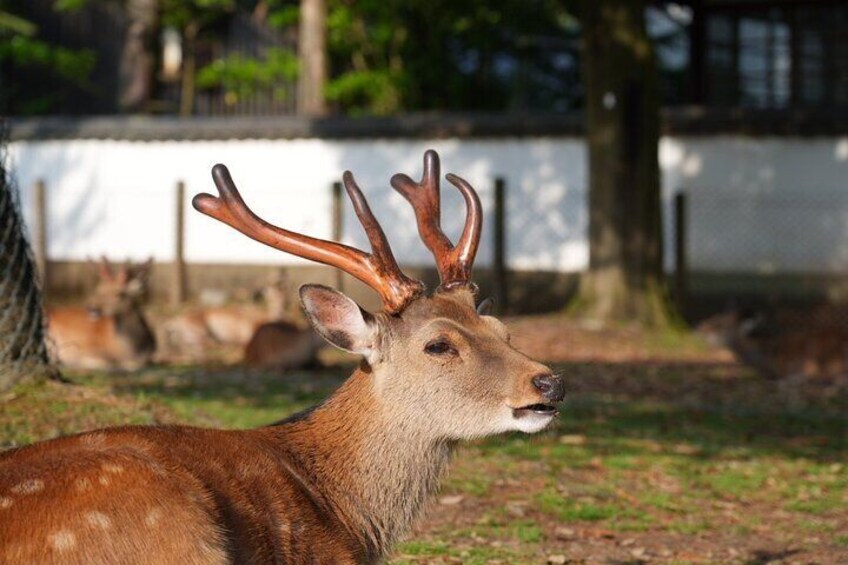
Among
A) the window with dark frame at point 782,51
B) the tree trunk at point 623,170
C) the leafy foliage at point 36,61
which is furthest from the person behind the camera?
the leafy foliage at point 36,61

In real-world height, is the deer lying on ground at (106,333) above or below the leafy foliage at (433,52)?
below

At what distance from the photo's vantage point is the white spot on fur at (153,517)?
3.92m

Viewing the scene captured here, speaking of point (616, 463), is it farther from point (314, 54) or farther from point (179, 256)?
point (314, 54)

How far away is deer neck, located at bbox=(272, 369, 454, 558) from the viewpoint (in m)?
4.86

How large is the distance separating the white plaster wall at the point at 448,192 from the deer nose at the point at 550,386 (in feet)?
43.7

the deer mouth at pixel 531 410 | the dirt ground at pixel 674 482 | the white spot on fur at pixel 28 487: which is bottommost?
the dirt ground at pixel 674 482

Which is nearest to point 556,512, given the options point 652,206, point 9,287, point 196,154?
point 9,287

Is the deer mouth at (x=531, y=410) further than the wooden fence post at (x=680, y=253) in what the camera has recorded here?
No

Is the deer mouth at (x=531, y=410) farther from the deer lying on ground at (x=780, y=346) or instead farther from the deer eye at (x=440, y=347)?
the deer lying on ground at (x=780, y=346)

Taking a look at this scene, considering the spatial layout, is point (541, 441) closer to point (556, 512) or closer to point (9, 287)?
point (556, 512)

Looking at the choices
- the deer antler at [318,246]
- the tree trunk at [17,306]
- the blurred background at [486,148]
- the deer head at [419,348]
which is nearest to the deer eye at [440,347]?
the deer head at [419,348]

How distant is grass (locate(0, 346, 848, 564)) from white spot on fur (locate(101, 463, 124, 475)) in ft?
5.26

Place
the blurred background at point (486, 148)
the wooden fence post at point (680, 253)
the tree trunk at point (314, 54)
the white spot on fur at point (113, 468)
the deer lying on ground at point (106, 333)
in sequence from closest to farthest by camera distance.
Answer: the white spot on fur at point (113, 468) → the deer lying on ground at point (106, 333) → the wooden fence post at point (680, 253) → the blurred background at point (486, 148) → the tree trunk at point (314, 54)

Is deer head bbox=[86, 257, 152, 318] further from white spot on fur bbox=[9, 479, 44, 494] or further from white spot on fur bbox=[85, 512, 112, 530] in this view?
white spot on fur bbox=[85, 512, 112, 530]
